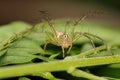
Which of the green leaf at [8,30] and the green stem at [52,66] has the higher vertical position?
the green leaf at [8,30]

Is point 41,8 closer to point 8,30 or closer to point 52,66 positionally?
point 8,30

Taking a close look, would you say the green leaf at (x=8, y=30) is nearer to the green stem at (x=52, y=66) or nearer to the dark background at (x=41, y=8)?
the green stem at (x=52, y=66)

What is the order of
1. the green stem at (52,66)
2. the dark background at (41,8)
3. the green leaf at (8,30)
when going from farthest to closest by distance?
the dark background at (41,8) → the green leaf at (8,30) → the green stem at (52,66)


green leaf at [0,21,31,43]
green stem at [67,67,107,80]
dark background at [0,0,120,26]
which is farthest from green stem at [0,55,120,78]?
dark background at [0,0,120,26]

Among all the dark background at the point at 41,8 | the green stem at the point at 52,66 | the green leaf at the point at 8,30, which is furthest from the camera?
the dark background at the point at 41,8

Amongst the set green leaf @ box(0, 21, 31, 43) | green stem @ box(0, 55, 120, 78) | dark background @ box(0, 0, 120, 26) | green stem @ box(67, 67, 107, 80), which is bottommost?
green stem @ box(67, 67, 107, 80)

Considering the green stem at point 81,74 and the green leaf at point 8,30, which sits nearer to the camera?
the green stem at point 81,74

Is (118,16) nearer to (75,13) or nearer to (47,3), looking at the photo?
(75,13)

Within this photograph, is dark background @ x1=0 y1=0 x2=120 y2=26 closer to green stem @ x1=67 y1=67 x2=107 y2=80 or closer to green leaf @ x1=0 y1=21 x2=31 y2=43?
green leaf @ x1=0 y1=21 x2=31 y2=43

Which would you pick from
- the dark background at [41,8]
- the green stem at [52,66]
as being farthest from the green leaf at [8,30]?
the dark background at [41,8]
